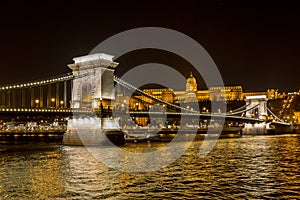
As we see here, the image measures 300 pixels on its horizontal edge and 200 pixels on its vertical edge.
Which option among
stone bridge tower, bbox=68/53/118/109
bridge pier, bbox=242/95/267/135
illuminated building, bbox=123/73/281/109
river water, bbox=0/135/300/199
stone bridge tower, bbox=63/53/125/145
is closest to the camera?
river water, bbox=0/135/300/199

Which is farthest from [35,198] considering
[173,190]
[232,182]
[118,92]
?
[118,92]

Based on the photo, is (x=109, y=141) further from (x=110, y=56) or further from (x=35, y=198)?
(x=35, y=198)

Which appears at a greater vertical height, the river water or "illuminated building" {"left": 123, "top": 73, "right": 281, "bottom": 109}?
"illuminated building" {"left": 123, "top": 73, "right": 281, "bottom": 109}

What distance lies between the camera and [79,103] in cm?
4434

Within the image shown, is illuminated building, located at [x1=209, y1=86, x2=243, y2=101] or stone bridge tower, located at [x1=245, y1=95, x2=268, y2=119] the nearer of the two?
stone bridge tower, located at [x1=245, y1=95, x2=268, y2=119]

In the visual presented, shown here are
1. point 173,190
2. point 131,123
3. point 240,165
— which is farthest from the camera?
point 131,123

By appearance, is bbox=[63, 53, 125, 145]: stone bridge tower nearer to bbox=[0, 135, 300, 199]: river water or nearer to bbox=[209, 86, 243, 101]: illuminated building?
bbox=[0, 135, 300, 199]: river water

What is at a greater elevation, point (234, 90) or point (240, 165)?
point (234, 90)

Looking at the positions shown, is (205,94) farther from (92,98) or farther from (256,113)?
(92,98)

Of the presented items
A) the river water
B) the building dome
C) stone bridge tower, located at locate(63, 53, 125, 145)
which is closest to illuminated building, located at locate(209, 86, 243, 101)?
the building dome

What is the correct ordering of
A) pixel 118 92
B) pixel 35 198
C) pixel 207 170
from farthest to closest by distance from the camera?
1. pixel 118 92
2. pixel 207 170
3. pixel 35 198

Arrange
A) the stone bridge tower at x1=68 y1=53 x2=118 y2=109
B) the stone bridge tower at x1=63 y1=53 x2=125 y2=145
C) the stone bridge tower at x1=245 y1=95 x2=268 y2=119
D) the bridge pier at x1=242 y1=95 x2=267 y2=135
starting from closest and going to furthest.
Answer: the stone bridge tower at x1=63 y1=53 x2=125 y2=145 < the stone bridge tower at x1=68 y1=53 x2=118 y2=109 < the bridge pier at x1=242 y1=95 x2=267 y2=135 < the stone bridge tower at x1=245 y1=95 x2=268 y2=119

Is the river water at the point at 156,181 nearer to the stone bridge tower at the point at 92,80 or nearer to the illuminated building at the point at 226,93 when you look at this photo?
the stone bridge tower at the point at 92,80

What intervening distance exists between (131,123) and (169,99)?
7460 cm
